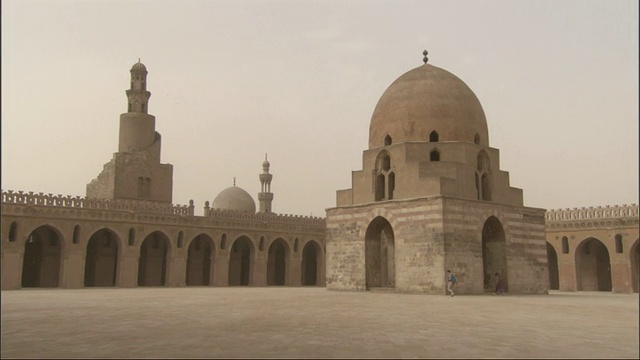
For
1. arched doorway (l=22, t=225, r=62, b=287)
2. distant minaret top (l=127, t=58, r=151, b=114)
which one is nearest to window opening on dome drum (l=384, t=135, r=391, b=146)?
arched doorway (l=22, t=225, r=62, b=287)

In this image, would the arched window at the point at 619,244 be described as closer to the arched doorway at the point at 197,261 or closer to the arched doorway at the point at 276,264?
the arched doorway at the point at 276,264

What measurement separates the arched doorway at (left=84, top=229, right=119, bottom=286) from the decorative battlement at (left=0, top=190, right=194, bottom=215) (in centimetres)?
226

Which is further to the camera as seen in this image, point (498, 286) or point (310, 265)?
point (310, 265)

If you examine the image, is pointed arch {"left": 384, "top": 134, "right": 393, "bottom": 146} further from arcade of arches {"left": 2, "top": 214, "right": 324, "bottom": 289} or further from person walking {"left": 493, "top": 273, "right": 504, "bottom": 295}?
arcade of arches {"left": 2, "top": 214, "right": 324, "bottom": 289}

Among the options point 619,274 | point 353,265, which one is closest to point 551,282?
point 619,274

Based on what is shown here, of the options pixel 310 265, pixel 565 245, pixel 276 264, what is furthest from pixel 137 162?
pixel 565 245

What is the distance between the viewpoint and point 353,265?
2377 cm

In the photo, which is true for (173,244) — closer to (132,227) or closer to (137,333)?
(132,227)

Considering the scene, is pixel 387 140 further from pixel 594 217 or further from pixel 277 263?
pixel 277 263

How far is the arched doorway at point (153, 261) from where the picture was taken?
3381cm

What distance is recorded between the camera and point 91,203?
29.5 metres

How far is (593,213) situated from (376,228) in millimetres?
16354

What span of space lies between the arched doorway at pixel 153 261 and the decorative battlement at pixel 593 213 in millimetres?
24129

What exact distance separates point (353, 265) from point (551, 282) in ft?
66.8
